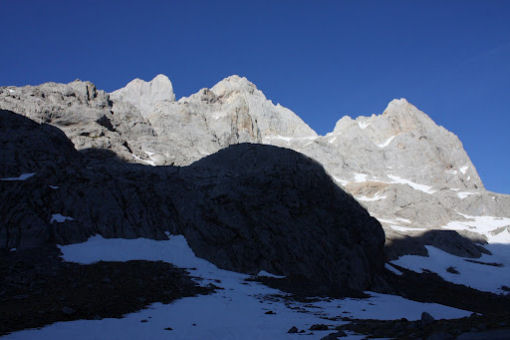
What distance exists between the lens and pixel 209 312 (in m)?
17.3

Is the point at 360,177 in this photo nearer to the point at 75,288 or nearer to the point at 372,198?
the point at 372,198

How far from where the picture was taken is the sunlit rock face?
80.2m

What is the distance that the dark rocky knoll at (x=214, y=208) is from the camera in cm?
3453

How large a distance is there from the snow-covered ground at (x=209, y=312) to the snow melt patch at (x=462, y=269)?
34390 mm

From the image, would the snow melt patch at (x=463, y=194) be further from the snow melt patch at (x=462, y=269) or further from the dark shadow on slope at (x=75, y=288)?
the dark shadow on slope at (x=75, y=288)

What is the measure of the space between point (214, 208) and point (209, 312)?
2165 centimetres

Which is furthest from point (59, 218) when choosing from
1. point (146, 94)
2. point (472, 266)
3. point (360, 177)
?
point (146, 94)

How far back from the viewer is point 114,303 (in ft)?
55.7

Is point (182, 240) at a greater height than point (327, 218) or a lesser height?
lesser

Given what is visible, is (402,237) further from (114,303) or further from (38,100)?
(38,100)

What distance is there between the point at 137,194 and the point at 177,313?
27819mm

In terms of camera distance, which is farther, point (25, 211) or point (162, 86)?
point (162, 86)

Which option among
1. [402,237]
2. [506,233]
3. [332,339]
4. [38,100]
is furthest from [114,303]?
[506,233]

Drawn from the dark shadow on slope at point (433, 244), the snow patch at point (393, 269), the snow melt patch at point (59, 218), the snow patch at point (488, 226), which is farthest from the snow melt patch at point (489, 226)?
the snow melt patch at point (59, 218)
